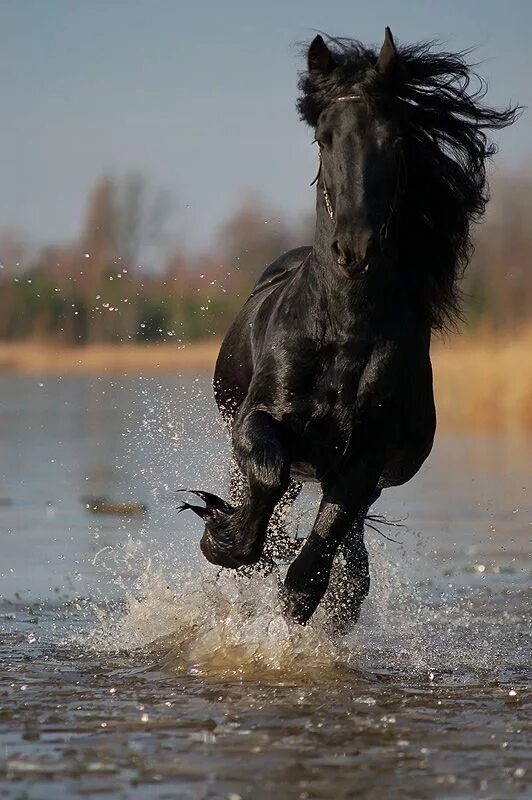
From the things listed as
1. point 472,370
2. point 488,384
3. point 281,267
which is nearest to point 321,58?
point 281,267

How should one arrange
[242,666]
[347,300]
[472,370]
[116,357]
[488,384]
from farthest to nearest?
[116,357], [472,370], [488,384], [242,666], [347,300]

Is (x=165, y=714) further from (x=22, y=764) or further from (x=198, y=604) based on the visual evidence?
(x=198, y=604)

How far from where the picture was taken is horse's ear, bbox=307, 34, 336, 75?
5.66 metres

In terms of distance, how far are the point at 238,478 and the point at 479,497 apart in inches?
220

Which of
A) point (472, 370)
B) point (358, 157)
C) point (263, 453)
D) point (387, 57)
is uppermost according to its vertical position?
point (472, 370)

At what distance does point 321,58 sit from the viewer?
223 inches

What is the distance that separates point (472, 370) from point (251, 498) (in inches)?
501

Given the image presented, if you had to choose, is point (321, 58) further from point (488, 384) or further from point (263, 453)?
point (488, 384)

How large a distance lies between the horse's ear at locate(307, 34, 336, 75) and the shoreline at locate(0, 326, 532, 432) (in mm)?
10508

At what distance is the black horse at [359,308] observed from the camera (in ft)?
17.9

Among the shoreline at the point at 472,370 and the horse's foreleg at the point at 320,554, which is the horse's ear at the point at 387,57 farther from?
the shoreline at the point at 472,370

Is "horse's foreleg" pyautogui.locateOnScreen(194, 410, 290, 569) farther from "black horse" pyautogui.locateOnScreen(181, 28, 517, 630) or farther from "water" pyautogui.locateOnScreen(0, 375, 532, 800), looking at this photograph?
"water" pyautogui.locateOnScreen(0, 375, 532, 800)

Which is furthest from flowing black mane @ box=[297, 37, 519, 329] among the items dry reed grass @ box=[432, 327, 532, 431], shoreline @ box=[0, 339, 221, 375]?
dry reed grass @ box=[432, 327, 532, 431]

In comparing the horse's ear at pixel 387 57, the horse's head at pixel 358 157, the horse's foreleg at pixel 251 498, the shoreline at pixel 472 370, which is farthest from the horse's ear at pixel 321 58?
the shoreline at pixel 472 370
